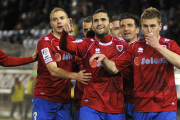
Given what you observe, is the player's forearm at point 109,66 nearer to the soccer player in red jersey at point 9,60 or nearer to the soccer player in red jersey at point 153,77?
the soccer player in red jersey at point 153,77

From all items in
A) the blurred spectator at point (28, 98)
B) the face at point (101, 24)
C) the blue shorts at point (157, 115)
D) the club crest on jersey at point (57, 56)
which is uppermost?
the face at point (101, 24)

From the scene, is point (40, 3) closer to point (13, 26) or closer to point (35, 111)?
point (13, 26)

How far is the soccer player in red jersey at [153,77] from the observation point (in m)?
4.55

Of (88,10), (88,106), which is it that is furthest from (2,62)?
(88,10)

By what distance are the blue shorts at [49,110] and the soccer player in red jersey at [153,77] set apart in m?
1.34

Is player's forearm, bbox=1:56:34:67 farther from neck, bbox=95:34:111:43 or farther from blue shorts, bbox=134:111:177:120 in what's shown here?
blue shorts, bbox=134:111:177:120

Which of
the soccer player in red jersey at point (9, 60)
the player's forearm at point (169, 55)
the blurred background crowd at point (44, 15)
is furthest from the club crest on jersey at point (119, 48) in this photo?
the blurred background crowd at point (44, 15)

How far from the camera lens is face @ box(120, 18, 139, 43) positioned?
5.87 meters

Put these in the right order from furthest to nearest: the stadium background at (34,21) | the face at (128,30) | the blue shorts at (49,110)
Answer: the stadium background at (34,21)
the face at (128,30)
the blue shorts at (49,110)

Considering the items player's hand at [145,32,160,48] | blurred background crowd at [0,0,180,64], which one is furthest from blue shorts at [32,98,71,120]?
blurred background crowd at [0,0,180,64]

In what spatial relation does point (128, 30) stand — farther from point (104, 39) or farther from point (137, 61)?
Answer: point (137, 61)

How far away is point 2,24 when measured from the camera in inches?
792

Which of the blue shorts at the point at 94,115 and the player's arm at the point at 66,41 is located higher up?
the player's arm at the point at 66,41

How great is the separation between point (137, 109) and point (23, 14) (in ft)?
55.5
